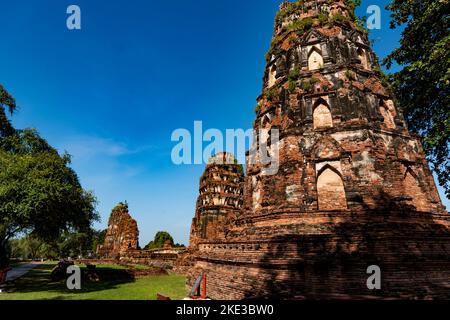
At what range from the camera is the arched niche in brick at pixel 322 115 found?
521 inches

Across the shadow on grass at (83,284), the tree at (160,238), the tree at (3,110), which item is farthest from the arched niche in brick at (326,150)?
the tree at (160,238)

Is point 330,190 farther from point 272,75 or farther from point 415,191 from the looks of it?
point 272,75

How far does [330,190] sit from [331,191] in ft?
0.22

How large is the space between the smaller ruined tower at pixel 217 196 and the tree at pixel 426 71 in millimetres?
19767

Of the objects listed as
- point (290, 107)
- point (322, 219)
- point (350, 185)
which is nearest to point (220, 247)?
point (322, 219)

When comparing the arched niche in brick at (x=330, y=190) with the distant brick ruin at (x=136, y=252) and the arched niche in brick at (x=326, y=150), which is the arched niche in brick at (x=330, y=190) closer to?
the arched niche in brick at (x=326, y=150)

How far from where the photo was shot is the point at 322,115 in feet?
44.4

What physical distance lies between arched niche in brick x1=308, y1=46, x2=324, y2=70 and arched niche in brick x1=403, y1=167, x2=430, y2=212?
23.9 feet

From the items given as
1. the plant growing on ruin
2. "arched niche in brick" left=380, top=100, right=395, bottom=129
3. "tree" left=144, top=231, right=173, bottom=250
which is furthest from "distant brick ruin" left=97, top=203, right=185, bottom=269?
"tree" left=144, top=231, right=173, bottom=250

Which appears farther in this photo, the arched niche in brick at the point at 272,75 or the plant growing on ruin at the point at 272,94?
the arched niche in brick at the point at 272,75

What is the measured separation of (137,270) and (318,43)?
19.9 meters
